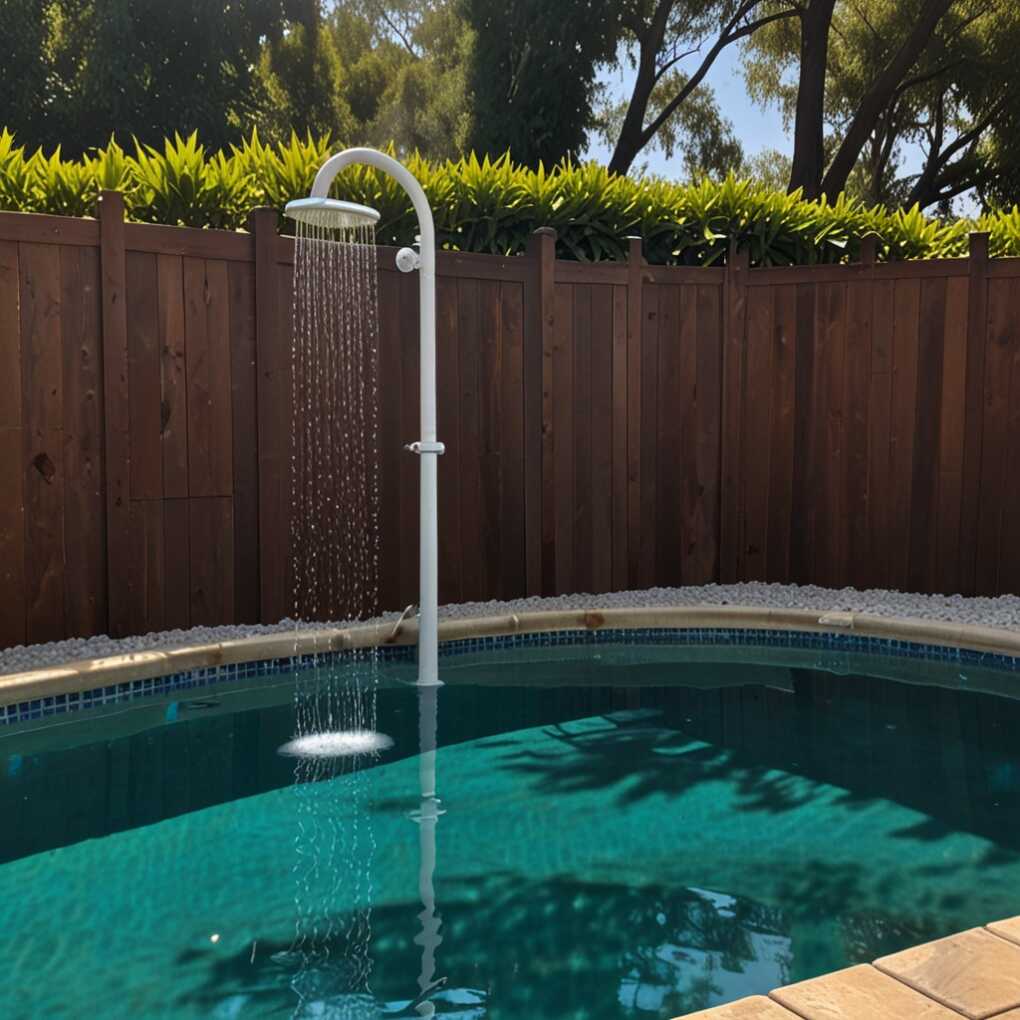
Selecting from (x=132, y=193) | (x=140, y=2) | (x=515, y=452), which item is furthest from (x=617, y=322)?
(x=140, y=2)

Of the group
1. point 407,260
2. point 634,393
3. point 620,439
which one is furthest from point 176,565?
point 634,393

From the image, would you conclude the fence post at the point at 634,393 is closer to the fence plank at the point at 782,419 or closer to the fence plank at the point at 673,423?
the fence plank at the point at 673,423

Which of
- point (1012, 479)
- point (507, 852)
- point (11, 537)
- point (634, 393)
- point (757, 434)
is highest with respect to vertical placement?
point (634, 393)

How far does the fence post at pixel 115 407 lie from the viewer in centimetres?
518

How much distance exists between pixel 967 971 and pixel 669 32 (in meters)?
18.3

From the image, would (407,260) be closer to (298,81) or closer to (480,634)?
(480,634)

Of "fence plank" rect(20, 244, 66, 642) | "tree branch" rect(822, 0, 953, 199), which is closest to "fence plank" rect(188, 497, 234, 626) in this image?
"fence plank" rect(20, 244, 66, 642)

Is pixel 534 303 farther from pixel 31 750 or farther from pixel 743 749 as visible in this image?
pixel 31 750

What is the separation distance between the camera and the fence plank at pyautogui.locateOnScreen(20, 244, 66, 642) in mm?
5051

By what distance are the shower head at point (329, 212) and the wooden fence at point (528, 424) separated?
128cm

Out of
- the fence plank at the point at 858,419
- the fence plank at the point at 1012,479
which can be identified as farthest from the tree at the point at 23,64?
the fence plank at the point at 1012,479

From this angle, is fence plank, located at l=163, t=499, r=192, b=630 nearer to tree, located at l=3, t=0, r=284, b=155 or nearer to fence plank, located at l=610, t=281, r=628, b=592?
fence plank, located at l=610, t=281, r=628, b=592

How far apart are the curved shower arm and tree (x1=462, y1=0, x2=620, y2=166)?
11440 millimetres

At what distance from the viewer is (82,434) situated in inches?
205
